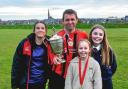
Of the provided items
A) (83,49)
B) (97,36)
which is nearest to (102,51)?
(97,36)

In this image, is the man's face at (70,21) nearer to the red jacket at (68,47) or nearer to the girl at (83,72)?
the red jacket at (68,47)

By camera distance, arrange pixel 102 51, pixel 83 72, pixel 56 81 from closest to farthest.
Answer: pixel 83 72, pixel 102 51, pixel 56 81

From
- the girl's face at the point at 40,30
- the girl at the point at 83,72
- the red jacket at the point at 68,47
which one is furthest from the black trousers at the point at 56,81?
the girl's face at the point at 40,30

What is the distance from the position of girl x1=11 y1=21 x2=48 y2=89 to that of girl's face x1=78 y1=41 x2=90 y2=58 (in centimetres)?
71

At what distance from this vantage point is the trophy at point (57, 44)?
6.84 m

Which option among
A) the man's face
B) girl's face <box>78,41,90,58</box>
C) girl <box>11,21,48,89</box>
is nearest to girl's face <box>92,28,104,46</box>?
the man's face

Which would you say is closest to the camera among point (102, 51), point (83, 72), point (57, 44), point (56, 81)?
point (83, 72)

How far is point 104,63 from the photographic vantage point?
23.2 ft

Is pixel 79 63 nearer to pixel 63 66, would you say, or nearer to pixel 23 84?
pixel 63 66

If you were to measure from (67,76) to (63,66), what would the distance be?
45 centimetres

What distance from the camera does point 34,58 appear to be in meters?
7.14

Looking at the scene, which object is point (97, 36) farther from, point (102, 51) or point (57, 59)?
point (57, 59)

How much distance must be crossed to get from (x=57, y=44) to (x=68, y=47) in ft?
1.10

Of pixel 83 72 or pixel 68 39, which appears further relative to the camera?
pixel 68 39
